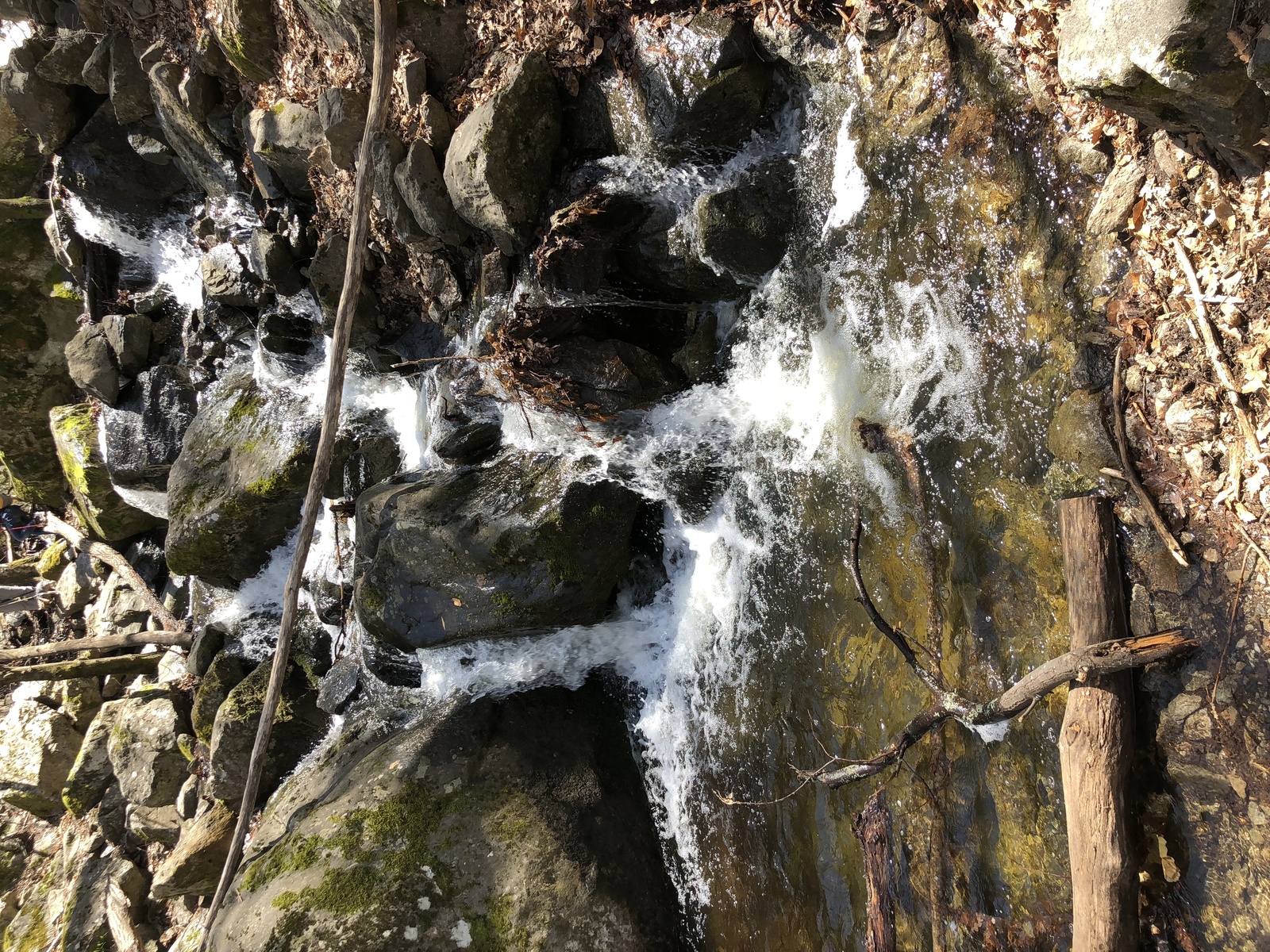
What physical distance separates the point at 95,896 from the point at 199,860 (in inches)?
67.7

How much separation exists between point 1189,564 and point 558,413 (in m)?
3.54

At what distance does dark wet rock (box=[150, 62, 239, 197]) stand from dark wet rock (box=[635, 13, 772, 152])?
476cm

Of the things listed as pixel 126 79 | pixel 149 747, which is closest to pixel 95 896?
pixel 149 747

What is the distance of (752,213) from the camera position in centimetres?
407

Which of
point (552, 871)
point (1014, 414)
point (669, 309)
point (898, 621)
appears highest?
point (669, 309)

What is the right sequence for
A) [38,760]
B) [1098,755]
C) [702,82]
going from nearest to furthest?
[1098,755] → [702,82] → [38,760]

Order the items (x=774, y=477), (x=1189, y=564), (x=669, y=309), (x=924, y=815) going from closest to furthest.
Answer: (x=1189, y=564) → (x=924, y=815) → (x=774, y=477) → (x=669, y=309)

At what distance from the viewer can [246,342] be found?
292 inches

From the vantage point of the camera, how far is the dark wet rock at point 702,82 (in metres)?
3.77

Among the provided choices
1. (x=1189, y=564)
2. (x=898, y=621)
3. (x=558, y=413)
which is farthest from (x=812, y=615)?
(x=558, y=413)

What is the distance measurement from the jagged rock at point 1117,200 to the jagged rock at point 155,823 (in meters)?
8.96

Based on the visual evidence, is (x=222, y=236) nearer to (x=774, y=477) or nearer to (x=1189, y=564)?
(x=774, y=477)

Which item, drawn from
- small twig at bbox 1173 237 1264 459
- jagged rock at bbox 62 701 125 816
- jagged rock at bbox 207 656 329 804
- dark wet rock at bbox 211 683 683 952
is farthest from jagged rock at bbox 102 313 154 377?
small twig at bbox 1173 237 1264 459

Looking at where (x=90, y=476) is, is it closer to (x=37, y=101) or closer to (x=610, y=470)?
(x=37, y=101)
